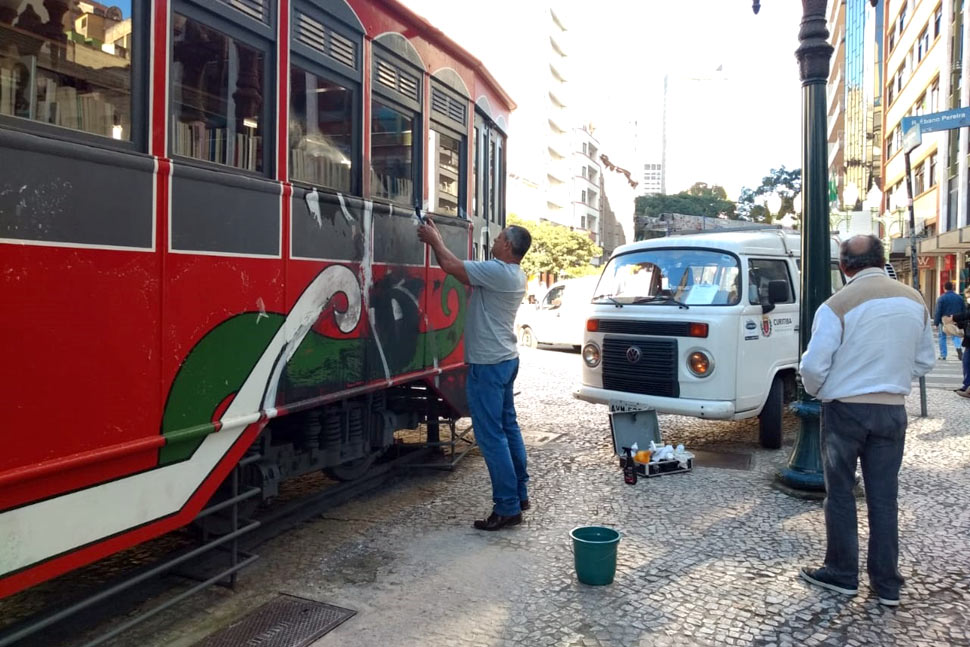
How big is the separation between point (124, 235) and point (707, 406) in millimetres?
5346

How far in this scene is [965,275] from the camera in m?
27.3

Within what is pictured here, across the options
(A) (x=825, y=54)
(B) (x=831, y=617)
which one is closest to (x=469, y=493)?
(B) (x=831, y=617)

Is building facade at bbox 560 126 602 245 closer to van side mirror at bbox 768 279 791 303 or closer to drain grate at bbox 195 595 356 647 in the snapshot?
van side mirror at bbox 768 279 791 303

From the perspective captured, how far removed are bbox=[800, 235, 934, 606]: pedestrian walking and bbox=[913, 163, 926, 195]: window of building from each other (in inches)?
1394

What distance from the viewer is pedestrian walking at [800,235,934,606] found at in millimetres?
3818

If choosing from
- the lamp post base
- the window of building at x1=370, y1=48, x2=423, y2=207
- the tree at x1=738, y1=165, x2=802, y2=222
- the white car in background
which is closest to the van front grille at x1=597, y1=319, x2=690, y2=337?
the lamp post base

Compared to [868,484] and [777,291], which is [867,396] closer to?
[868,484]

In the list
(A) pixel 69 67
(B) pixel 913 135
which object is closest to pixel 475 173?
(A) pixel 69 67

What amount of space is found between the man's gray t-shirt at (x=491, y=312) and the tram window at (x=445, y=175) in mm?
1088

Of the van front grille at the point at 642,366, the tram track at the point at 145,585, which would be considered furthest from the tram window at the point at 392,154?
the van front grille at the point at 642,366

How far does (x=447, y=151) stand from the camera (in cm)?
603

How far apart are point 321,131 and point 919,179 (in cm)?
3781

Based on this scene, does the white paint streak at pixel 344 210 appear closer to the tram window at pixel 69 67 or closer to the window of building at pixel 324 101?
the window of building at pixel 324 101

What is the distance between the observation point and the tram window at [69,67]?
8.83 feet
